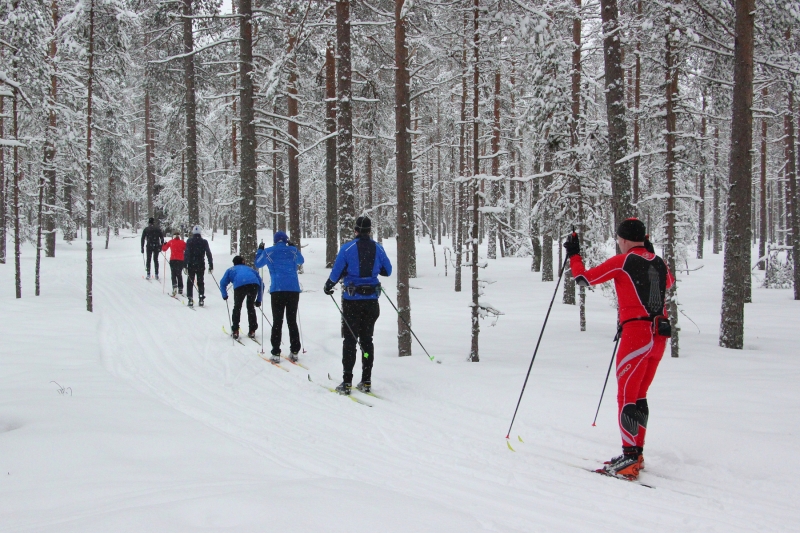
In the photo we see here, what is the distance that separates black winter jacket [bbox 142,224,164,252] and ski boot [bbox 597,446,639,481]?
18.4 m

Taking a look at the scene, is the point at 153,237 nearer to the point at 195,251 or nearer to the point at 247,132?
the point at 195,251

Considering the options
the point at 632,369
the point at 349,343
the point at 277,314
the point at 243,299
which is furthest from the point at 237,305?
the point at 632,369

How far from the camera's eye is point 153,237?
19031mm

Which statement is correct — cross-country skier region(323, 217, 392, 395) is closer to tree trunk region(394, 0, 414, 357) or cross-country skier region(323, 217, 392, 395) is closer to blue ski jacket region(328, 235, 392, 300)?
blue ski jacket region(328, 235, 392, 300)

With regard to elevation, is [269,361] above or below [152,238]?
below

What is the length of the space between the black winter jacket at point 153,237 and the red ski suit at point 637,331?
18.0 m

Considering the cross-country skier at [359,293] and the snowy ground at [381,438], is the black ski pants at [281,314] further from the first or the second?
the cross-country skier at [359,293]

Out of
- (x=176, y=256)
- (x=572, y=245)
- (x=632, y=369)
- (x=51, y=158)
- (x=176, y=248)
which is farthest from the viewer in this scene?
(x=51, y=158)

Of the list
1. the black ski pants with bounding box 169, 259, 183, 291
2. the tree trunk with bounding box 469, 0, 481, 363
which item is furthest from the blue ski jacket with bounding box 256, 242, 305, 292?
the black ski pants with bounding box 169, 259, 183, 291

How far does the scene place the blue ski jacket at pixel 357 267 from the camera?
23.3 feet

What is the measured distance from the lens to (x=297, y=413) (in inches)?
248

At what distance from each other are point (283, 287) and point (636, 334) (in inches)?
237

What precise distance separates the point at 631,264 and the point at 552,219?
10709 millimetres

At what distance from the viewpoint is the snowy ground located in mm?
3383
